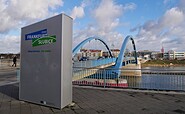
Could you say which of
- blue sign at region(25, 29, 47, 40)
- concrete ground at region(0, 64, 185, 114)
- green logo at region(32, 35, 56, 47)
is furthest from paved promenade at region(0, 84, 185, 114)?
blue sign at region(25, 29, 47, 40)

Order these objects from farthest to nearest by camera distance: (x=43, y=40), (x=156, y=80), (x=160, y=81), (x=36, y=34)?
(x=156, y=80) → (x=160, y=81) → (x=36, y=34) → (x=43, y=40)

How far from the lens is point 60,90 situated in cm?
633

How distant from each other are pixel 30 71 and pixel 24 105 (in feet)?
3.86

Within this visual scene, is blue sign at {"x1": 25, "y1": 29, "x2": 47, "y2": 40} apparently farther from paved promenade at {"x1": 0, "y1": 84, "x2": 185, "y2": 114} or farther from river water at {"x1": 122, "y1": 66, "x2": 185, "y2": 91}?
river water at {"x1": 122, "y1": 66, "x2": 185, "y2": 91}

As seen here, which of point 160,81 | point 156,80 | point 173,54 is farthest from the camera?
point 173,54

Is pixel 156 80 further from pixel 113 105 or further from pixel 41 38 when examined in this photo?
pixel 41 38

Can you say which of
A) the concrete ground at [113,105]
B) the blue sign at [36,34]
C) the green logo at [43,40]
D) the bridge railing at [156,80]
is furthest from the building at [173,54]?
the green logo at [43,40]

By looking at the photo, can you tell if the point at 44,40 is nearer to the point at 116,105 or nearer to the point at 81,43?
the point at 116,105

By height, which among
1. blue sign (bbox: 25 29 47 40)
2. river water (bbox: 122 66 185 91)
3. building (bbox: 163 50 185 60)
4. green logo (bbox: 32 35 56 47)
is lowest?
river water (bbox: 122 66 185 91)

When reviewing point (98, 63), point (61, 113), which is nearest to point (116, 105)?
point (61, 113)

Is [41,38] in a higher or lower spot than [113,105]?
higher

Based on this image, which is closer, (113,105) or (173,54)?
(113,105)

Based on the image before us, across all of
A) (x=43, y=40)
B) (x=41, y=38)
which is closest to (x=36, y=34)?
(x=41, y=38)

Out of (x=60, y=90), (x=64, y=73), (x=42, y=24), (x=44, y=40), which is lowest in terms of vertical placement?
(x=60, y=90)
